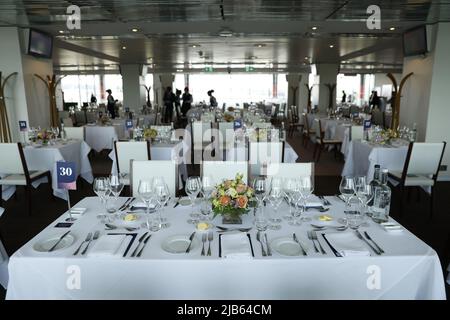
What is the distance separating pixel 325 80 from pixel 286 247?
1397 centimetres

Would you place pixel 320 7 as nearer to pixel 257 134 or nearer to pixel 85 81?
pixel 257 134

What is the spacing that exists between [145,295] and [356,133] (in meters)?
5.63

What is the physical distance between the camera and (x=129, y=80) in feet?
51.1

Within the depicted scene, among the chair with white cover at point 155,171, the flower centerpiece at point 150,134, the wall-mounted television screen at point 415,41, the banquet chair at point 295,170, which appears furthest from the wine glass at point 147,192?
the wall-mounted television screen at point 415,41

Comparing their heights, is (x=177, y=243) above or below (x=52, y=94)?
below

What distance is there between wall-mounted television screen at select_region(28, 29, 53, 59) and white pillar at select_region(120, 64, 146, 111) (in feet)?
24.7

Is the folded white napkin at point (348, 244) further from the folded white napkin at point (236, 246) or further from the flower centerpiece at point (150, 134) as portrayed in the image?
the flower centerpiece at point (150, 134)

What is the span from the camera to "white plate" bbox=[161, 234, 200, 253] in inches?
74.2

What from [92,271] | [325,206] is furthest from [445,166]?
[92,271]

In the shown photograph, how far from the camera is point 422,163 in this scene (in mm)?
4383

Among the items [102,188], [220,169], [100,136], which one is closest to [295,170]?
[220,169]

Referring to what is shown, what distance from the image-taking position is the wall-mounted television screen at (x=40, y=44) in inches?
278

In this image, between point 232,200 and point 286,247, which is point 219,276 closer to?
point 286,247

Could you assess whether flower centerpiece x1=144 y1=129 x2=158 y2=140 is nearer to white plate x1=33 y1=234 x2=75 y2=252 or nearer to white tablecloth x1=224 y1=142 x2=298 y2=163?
white tablecloth x1=224 y1=142 x2=298 y2=163
